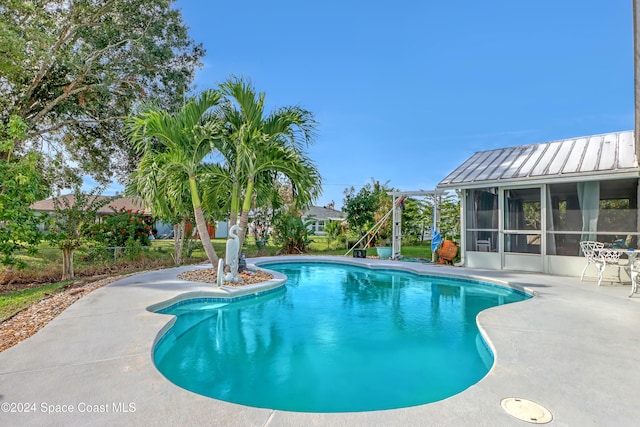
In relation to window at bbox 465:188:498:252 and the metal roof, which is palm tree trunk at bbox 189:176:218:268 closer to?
the metal roof

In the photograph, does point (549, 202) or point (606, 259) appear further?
point (549, 202)

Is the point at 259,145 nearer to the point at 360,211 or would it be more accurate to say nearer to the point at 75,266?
the point at 75,266

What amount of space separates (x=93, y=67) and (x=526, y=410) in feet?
52.7

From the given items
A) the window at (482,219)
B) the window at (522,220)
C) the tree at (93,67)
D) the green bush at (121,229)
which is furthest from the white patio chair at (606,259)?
the tree at (93,67)

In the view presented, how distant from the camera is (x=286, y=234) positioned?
17266mm

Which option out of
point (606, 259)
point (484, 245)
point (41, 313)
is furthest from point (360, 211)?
point (41, 313)

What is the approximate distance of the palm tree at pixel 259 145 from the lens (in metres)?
9.16

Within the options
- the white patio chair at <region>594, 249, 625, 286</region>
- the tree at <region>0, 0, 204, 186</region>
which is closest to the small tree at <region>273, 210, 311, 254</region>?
the tree at <region>0, 0, 204, 186</region>

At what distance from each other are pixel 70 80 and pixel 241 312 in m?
13.0

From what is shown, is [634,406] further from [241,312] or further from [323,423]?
[241,312]

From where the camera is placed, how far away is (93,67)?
41.4 feet

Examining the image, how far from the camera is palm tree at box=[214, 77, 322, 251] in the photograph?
916cm

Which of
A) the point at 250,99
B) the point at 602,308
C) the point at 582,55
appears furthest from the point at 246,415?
the point at 582,55

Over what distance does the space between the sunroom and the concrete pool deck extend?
14.9ft
